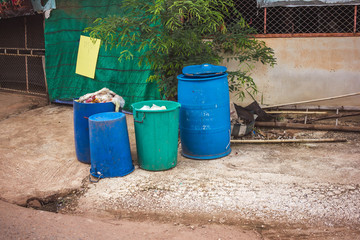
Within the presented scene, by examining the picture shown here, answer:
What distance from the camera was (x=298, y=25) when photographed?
24.7 ft

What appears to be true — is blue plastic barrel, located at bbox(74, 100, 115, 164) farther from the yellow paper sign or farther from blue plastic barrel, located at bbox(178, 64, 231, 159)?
the yellow paper sign

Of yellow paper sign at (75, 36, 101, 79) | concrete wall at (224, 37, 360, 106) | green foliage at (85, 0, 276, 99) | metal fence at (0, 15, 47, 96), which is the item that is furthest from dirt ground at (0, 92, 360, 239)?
metal fence at (0, 15, 47, 96)

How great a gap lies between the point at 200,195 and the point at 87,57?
16.7 feet

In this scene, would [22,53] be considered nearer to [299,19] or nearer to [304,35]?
[299,19]

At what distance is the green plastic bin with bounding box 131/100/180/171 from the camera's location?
16.8ft

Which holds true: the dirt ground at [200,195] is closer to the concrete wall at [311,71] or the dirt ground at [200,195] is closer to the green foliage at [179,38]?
the concrete wall at [311,71]

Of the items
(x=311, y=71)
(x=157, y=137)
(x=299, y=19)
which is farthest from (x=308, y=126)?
(x=157, y=137)

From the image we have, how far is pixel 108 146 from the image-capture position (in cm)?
504

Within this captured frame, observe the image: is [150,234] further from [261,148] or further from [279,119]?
[279,119]

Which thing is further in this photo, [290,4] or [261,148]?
[290,4]

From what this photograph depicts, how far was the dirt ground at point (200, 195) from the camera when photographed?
391 cm

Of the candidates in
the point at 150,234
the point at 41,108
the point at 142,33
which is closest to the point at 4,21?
the point at 41,108

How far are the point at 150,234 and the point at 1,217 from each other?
1663 millimetres

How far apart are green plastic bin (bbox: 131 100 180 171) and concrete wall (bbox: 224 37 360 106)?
8.93 ft
